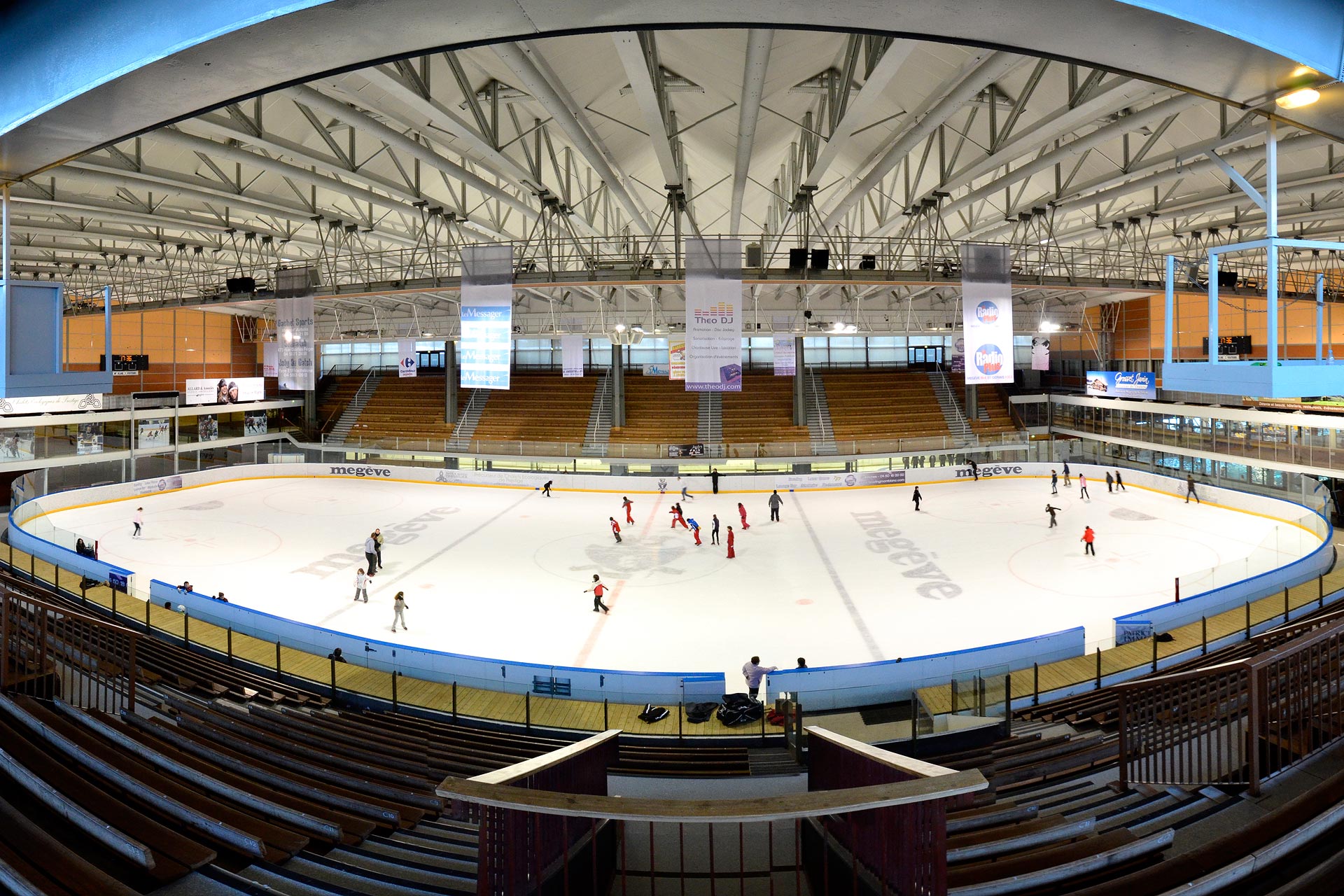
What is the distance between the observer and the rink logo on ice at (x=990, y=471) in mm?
32969

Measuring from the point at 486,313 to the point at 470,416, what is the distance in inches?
1048

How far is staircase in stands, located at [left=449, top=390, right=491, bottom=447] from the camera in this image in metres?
39.6

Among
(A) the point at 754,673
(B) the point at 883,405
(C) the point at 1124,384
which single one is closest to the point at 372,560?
(A) the point at 754,673

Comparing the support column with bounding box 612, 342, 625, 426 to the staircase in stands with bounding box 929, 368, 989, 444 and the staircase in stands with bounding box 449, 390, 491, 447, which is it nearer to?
the staircase in stands with bounding box 449, 390, 491, 447

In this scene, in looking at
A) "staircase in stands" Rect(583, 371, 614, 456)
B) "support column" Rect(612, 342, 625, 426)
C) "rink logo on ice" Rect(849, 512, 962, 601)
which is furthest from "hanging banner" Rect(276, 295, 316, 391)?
"rink logo on ice" Rect(849, 512, 962, 601)

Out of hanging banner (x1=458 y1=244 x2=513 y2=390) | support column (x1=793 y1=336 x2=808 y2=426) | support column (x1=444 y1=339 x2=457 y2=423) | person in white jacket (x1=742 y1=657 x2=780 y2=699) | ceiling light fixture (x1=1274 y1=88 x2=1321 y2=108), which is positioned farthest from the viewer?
support column (x1=444 y1=339 x2=457 y2=423)

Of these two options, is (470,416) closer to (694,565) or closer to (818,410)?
(818,410)

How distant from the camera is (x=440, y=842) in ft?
13.6

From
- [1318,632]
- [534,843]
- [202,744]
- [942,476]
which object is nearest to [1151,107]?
[1318,632]

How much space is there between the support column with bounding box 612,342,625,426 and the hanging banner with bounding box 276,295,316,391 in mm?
17322

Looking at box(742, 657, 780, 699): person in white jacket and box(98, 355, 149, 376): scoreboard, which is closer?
box(742, 657, 780, 699): person in white jacket

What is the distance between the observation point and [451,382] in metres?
40.6

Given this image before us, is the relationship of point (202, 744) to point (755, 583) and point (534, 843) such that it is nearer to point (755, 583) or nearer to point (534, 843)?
point (534, 843)

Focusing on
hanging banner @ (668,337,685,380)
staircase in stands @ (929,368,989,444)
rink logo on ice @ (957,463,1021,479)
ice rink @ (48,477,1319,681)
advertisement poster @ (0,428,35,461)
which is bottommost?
ice rink @ (48,477,1319,681)
